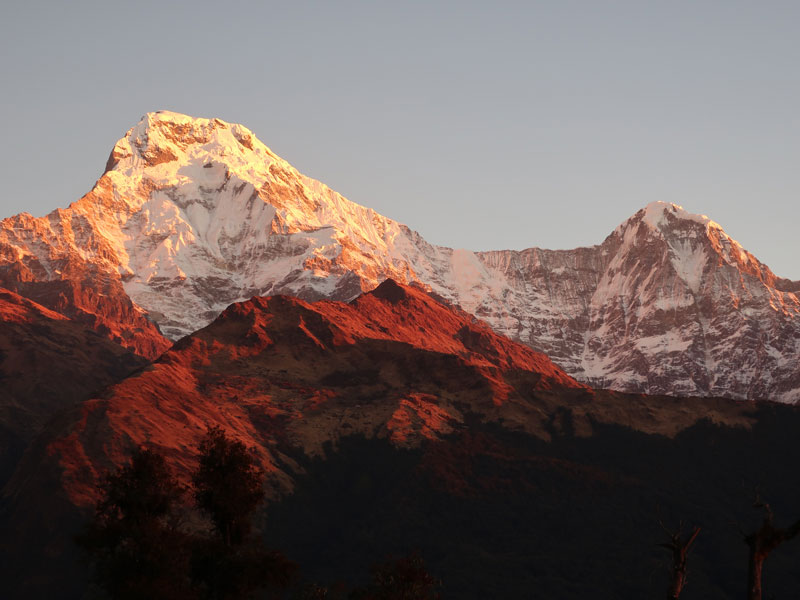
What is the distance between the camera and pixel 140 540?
77250mm

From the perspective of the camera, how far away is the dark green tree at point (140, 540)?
76.2 m

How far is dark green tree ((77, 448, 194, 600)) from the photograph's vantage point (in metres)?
76.2

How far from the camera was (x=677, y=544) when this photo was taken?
61156mm

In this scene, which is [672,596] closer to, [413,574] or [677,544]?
[677,544]

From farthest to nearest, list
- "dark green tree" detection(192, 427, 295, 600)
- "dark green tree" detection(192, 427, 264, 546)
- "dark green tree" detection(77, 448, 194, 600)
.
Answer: "dark green tree" detection(192, 427, 264, 546)
"dark green tree" detection(192, 427, 295, 600)
"dark green tree" detection(77, 448, 194, 600)

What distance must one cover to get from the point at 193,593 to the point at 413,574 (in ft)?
90.8

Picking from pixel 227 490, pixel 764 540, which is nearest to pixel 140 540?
pixel 227 490

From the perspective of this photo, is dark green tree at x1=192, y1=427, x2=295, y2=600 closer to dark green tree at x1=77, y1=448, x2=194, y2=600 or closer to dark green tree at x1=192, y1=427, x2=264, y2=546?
dark green tree at x1=192, y1=427, x2=264, y2=546

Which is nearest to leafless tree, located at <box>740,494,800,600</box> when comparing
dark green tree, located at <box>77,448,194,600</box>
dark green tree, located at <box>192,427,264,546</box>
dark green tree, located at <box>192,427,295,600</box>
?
dark green tree, located at <box>192,427,295,600</box>

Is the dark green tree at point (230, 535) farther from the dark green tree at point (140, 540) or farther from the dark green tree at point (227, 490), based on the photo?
the dark green tree at point (140, 540)

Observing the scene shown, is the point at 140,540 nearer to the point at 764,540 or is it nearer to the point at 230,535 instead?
the point at 230,535

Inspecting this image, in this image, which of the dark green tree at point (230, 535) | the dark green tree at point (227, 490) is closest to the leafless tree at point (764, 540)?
the dark green tree at point (230, 535)

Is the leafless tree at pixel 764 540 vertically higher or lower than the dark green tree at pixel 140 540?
higher

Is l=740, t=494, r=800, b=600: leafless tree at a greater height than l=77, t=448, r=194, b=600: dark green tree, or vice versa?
l=740, t=494, r=800, b=600: leafless tree
